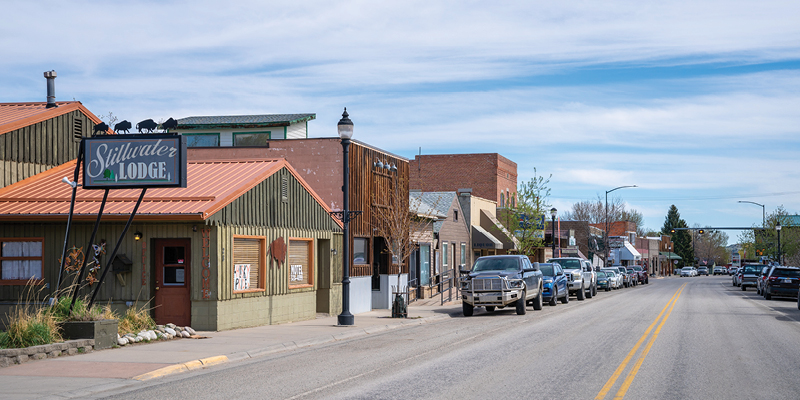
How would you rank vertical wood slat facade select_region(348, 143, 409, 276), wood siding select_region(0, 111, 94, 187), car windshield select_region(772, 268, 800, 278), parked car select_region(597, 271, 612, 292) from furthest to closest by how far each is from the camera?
parked car select_region(597, 271, 612, 292), car windshield select_region(772, 268, 800, 278), vertical wood slat facade select_region(348, 143, 409, 276), wood siding select_region(0, 111, 94, 187)

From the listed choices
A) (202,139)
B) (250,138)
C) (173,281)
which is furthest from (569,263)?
(173,281)

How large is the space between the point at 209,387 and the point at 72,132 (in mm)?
15249

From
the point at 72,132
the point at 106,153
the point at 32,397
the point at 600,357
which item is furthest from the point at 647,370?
the point at 72,132

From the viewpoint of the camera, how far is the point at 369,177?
27.4 m

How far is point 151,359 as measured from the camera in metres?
13.2

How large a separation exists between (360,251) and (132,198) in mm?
9884

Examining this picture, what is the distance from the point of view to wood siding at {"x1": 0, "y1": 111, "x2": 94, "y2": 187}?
2064 centimetres

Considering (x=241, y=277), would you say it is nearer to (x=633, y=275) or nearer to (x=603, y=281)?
(x=603, y=281)

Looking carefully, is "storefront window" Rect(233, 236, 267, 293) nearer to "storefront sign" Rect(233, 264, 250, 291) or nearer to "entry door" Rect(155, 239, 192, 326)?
"storefront sign" Rect(233, 264, 250, 291)

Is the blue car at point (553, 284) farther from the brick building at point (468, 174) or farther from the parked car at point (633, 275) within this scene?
the parked car at point (633, 275)

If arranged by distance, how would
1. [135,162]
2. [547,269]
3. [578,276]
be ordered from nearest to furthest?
[135,162]
[547,269]
[578,276]

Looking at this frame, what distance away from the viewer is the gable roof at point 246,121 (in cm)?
3231

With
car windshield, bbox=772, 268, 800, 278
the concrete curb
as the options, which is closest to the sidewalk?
the concrete curb

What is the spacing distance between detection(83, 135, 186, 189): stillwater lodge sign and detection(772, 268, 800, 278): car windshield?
31446mm
